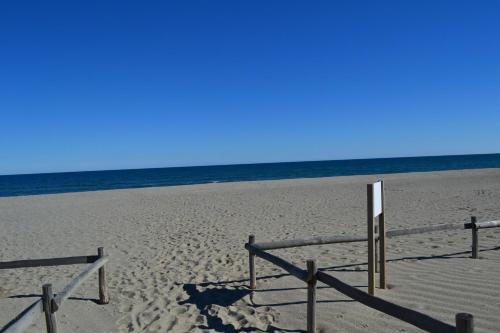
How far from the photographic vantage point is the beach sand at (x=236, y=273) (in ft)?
17.1

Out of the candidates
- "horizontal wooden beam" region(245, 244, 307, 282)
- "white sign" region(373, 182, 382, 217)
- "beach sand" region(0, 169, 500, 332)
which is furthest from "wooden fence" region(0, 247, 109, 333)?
"white sign" region(373, 182, 382, 217)

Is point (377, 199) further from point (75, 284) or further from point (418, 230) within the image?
point (75, 284)

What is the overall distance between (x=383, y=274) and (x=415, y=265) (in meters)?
1.85

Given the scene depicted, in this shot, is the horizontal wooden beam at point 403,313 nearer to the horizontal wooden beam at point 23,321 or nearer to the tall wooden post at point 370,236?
the tall wooden post at point 370,236

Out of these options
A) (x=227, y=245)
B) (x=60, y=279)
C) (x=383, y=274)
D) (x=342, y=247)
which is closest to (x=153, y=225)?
(x=227, y=245)

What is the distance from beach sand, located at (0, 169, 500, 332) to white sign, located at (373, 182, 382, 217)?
4.29 ft

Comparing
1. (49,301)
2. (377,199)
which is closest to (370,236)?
(377,199)

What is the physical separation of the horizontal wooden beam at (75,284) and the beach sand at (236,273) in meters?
0.75

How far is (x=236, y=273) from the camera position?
24.6 feet

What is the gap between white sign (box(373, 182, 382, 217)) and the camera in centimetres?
503

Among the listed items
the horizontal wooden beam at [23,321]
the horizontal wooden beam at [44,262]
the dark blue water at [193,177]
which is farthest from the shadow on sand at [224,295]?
the dark blue water at [193,177]

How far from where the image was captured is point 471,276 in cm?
629

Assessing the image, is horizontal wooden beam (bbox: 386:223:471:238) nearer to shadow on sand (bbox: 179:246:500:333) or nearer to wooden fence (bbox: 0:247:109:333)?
shadow on sand (bbox: 179:246:500:333)

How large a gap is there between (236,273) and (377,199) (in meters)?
3.43
